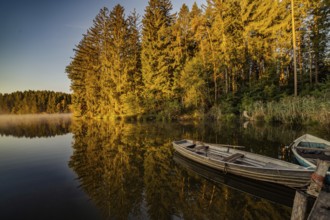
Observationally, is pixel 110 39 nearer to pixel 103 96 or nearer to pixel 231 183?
pixel 103 96

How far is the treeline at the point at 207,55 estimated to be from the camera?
24953 millimetres

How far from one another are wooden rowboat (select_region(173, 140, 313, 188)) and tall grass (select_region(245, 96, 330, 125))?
9180 mm

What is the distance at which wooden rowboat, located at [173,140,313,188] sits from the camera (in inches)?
212

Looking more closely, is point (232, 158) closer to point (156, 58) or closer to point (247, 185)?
point (247, 185)

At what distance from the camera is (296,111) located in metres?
Result: 17.0

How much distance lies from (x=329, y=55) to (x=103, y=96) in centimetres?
3969

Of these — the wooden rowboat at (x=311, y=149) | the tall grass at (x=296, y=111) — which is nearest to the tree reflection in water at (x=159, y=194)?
the wooden rowboat at (x=311, y=149)

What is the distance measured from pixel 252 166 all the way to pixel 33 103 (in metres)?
119

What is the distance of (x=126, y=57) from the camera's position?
36062 millimetres

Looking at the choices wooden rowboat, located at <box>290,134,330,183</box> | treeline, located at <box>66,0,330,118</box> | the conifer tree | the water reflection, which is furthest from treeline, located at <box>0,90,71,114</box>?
wooden rowboat, located at <box>290,134,330,183</box>

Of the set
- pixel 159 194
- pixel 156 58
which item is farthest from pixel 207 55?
pixel 159 194

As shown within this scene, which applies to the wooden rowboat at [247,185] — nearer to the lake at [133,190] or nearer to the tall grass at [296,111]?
the lake at [133,190]

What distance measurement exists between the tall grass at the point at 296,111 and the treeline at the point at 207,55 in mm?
2789

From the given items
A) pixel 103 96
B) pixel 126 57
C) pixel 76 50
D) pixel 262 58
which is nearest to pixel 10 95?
pixel 76 50
